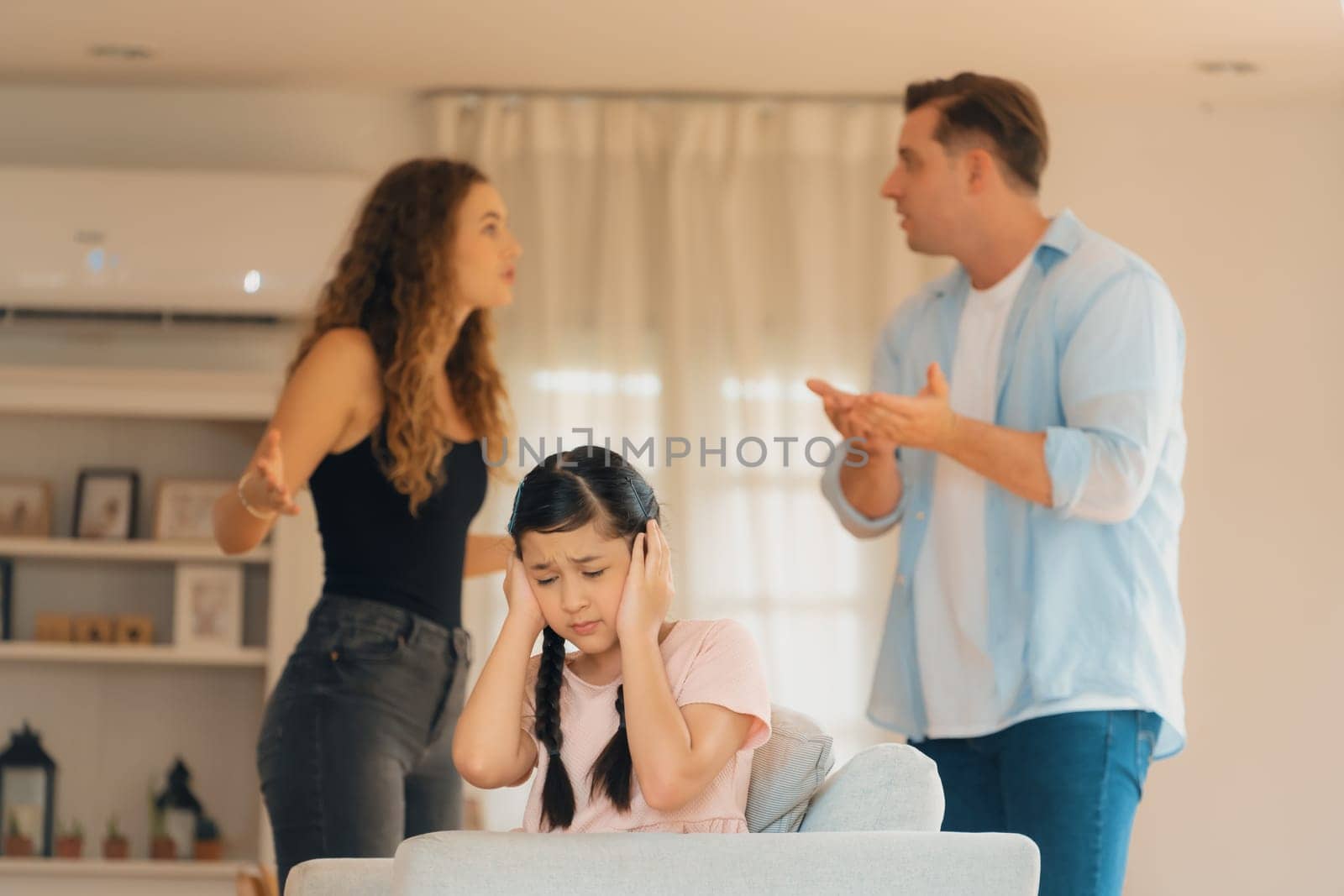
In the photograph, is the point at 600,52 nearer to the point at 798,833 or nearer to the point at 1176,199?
the point at 1176,199

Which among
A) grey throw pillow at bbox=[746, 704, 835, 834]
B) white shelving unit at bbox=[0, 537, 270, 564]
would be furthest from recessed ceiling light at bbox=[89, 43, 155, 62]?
grey throw pillow at bbox=[746, 704, 835, 834]

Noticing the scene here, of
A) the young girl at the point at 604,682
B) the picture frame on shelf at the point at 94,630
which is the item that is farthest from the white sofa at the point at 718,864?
the picture frame on shelf at the point at 94,630

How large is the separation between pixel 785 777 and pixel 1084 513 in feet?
2.48

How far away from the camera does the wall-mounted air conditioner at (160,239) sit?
4000 mm

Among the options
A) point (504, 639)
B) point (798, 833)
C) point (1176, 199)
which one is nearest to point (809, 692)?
point (1176, 199)

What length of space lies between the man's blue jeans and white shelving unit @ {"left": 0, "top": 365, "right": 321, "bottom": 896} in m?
2.27

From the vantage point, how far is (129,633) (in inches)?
155

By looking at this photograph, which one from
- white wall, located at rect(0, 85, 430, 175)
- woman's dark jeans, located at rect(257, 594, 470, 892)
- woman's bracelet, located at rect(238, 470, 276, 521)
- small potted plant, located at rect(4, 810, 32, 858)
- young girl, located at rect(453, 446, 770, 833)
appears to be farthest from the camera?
white wall, located at rect(0, 85, 430, 175)

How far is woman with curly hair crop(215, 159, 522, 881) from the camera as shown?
202cm

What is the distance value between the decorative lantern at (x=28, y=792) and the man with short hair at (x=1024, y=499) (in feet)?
8.45

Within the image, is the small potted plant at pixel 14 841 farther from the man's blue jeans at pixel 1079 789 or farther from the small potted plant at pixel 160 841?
the man's blue jeans at pixel 1079 789

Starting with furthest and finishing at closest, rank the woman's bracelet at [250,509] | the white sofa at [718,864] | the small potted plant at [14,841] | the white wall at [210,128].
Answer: the white wall at [210,128] → the small potted plant at [14,841] → the woman's bracelet at [250,509] → the white sofa at [718,864]

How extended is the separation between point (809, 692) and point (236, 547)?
2211 mm

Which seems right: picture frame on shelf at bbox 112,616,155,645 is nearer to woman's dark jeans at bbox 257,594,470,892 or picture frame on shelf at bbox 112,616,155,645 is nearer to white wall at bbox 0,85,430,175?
white wall at bbox 0,85,430,175
